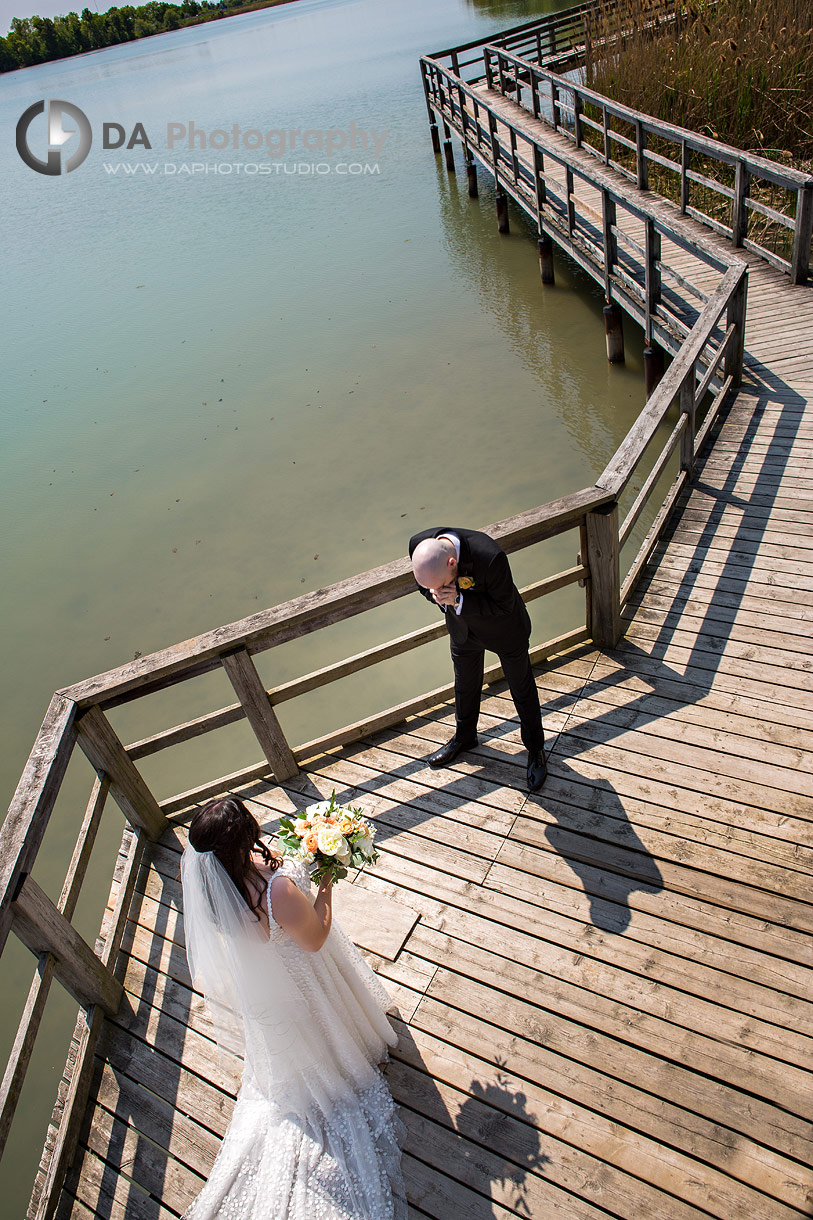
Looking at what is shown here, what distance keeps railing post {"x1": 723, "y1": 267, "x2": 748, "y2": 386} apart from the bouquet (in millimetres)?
5254

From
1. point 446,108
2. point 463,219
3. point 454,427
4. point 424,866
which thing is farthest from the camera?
point 446,108

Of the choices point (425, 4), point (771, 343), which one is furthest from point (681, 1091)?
point (425, 4)

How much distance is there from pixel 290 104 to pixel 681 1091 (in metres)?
31.2

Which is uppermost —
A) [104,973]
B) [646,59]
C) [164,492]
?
[646,59]

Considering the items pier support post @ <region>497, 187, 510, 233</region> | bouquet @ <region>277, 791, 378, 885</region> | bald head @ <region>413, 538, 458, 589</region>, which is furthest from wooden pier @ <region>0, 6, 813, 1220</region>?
pier support post @ <region>497, 187, 510, 233</region>

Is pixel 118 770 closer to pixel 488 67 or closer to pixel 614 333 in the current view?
pixel 614 333

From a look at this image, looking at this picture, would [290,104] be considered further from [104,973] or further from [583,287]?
[104,973]

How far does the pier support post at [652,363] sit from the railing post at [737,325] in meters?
1.78

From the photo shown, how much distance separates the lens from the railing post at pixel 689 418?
5023 mm

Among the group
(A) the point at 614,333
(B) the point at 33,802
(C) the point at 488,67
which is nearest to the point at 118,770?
(B) the point at 33,802

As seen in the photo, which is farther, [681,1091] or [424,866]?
[424,866]

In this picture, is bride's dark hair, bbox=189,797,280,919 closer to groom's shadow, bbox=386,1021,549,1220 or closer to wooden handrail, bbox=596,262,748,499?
groom's shadow, bbox=386,1021,549,1220

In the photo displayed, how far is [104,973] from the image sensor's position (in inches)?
122

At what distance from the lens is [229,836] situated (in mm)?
2125
